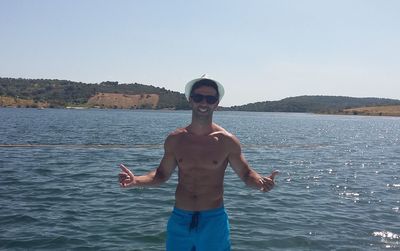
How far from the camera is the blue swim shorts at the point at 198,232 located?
6410 millimetres

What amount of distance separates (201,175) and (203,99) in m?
1.13

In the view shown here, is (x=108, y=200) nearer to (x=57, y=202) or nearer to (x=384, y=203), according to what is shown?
(x=57, y=202)

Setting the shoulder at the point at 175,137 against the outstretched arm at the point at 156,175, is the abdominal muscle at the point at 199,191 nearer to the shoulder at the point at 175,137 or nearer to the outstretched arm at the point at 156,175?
the outstretched arm at the point at 156,175

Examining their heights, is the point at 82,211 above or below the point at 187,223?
below

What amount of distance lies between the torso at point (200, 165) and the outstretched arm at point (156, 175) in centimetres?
13

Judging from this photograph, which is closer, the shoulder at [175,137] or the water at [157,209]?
the shoulder at [175,137]

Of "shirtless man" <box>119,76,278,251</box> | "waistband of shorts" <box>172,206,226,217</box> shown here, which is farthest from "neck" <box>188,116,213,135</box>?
"waistband of shorts" <box>172,206,226,217</box>

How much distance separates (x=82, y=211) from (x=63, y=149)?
19515 mm

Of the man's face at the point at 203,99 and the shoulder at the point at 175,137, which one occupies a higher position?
the man's face at the point at 203,99

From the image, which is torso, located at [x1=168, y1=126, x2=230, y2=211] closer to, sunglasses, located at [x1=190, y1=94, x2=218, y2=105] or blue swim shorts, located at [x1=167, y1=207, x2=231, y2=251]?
blue swim shorts, located at [x1=167, y1=207, x2=231, y2=251]

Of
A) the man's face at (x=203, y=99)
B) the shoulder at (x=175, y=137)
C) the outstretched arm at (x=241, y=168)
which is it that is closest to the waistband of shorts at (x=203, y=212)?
the outstretched arm at (x=241, y=168)

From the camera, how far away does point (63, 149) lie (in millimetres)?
33219

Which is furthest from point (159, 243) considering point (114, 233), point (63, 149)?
point (63, 149)

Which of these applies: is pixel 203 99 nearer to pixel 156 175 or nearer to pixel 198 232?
pixel 156 175
